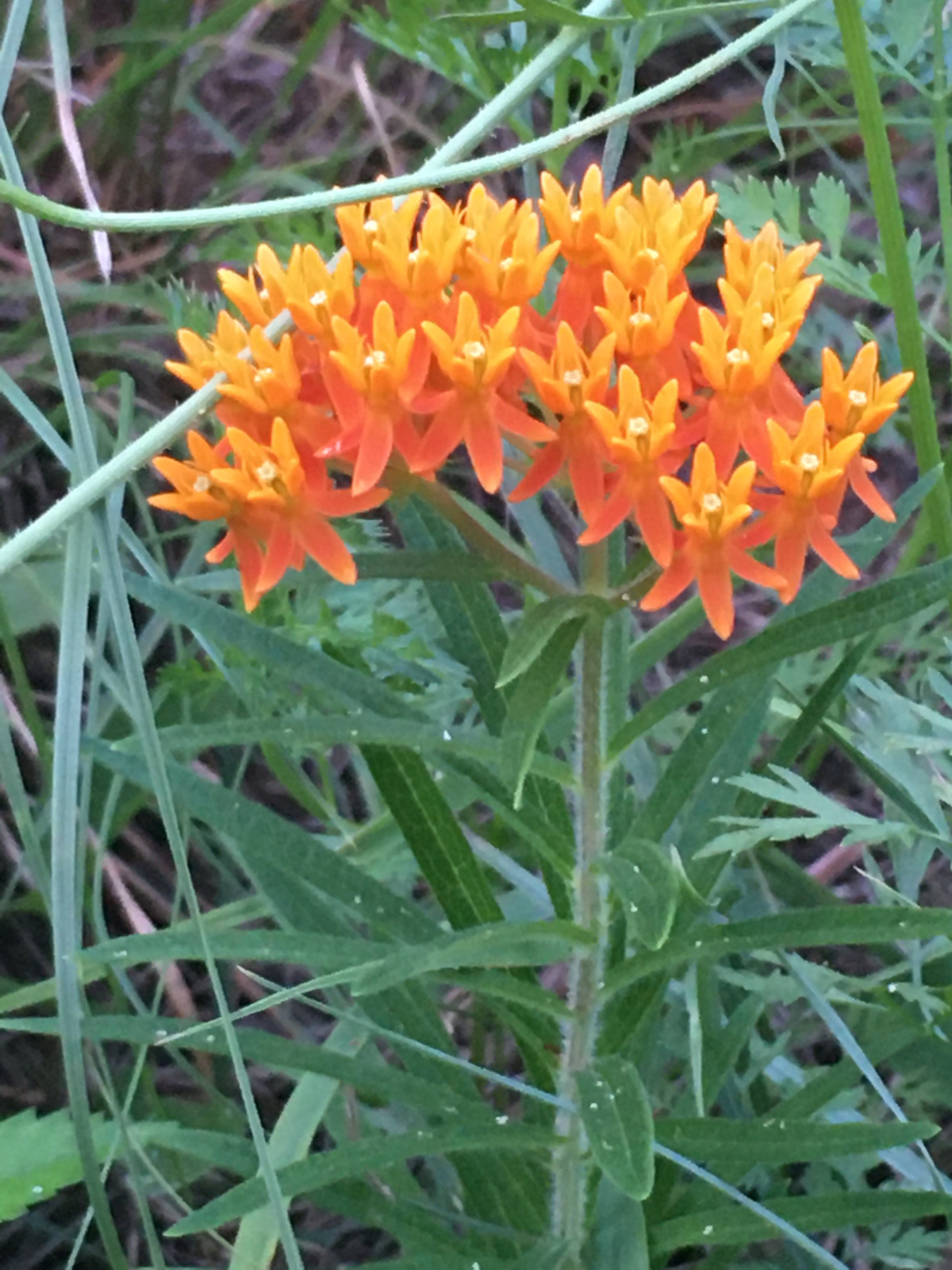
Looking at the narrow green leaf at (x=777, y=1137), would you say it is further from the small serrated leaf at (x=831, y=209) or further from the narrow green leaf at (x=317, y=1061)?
the small serrated leaf at (x=831, y=209)

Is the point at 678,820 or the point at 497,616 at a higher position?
the point at 497,616

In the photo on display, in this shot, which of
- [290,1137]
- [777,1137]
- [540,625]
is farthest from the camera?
[290,1137]

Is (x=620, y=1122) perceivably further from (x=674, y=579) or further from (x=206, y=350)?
(x=206, y=350)

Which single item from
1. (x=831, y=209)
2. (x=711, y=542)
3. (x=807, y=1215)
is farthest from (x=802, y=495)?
(x=807, y=1215)

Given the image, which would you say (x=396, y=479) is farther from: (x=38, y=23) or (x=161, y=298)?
(x=38, y=23)

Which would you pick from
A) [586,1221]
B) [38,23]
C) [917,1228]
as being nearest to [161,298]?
[38,23]

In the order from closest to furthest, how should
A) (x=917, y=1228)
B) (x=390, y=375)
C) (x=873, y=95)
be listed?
(x=390, y=375) < (x=873, y=95) < (x=917, y=1228)

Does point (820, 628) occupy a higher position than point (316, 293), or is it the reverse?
point (316, 293)

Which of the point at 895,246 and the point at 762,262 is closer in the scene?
the point at 762,262

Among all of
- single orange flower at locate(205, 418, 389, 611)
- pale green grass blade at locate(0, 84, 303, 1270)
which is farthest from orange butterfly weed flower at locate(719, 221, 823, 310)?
pale green grass blade at locate(0, 84, 303, 1270)
